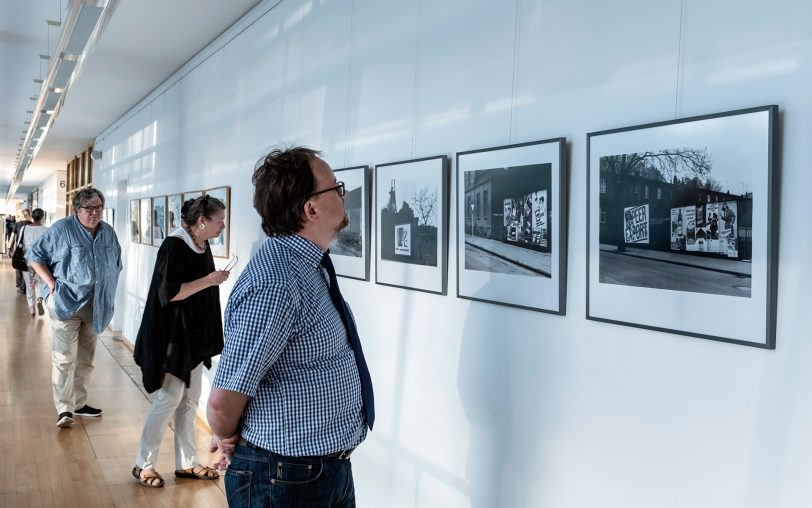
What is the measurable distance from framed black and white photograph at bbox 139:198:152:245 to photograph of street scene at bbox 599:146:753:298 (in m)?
7.52

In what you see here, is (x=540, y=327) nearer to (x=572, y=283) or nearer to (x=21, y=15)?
(x=572, y=283)

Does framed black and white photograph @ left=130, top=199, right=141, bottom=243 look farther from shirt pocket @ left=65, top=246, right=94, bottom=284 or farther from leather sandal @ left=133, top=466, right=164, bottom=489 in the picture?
leather sandal @ left=133, top=466, right=164, bottom=489

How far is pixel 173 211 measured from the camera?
7562mm

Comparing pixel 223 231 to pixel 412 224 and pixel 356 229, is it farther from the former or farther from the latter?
pixel 412 224

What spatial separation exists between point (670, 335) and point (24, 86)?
9.90 m

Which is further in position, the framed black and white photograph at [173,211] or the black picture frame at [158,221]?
the black picture frame at [158,221]

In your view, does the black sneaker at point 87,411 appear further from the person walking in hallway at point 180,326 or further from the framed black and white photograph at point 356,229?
the framed black and white photograph at point 356,229

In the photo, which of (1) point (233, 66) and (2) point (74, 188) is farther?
(2) point (74, 188)

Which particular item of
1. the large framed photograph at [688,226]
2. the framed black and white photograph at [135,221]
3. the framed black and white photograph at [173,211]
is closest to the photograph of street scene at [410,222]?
the large framed photograph at [688,226]

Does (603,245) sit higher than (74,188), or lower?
lower

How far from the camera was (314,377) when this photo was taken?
74.3 inches

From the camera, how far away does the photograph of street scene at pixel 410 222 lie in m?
3.21

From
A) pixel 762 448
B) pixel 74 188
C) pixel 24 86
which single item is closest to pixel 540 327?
pixel 762 448

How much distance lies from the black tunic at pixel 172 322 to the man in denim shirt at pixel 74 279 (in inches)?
65.7
